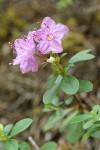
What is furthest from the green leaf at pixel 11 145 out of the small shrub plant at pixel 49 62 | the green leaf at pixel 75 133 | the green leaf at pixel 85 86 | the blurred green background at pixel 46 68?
the blurred green background at pixel 46 68

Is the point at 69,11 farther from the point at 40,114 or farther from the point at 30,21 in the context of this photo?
the point at 40,114

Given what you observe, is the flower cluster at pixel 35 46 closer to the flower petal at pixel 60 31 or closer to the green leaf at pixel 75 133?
the flower petal at pixel 60 31

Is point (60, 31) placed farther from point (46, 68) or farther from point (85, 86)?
point (46, 68)

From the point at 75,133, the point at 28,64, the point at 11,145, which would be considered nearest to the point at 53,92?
the point at 28,64

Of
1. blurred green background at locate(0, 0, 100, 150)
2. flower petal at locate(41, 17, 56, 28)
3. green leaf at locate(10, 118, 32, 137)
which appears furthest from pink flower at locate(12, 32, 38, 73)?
blurred green background at locate(0, 0, 100, 150)

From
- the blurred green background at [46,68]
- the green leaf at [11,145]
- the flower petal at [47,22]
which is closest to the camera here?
the green leaf at [11,145]

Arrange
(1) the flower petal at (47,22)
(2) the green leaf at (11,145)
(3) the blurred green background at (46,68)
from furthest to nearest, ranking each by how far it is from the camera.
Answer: (3) the blurred green background at (46,68) → (1) the flower petal at (47,22) → (2) the green leaf at (11,145)

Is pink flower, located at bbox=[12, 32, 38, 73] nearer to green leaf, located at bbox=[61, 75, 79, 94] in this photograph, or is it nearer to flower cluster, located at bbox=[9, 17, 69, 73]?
flower cluster, located at bbox=[9, 17, 69, 73]
